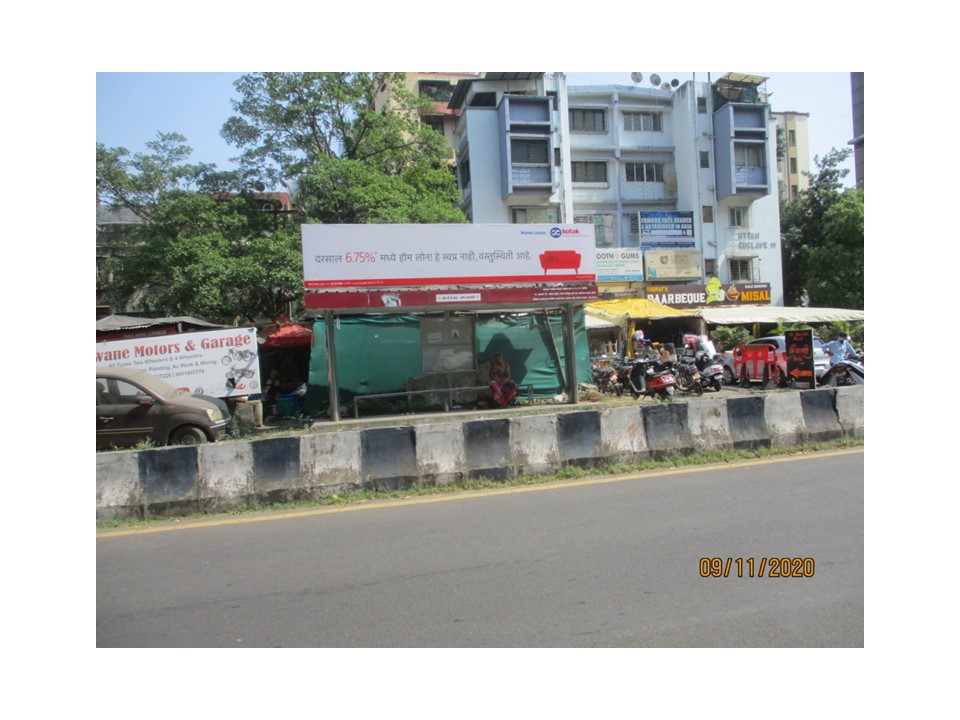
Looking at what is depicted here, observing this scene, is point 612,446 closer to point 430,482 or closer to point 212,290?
point 430,482

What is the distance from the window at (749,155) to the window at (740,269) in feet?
16.5

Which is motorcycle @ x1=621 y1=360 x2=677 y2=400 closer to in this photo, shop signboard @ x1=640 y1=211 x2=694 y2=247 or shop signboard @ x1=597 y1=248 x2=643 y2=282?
shop signboard @ x1=597 y1=248 x2=643 y2=282

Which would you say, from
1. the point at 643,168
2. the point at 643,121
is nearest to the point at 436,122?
the point at 643,121

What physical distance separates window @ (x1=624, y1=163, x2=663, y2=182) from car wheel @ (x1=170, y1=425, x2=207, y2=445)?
90.7ft

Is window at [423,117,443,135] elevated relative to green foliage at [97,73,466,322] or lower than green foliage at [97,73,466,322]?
elevated

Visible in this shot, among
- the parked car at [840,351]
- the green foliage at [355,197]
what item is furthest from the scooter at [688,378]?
the green foliage at [355,197]

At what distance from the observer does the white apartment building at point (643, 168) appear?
30.5m

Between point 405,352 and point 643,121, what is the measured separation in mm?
24774

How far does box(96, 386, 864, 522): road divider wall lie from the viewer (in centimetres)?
662

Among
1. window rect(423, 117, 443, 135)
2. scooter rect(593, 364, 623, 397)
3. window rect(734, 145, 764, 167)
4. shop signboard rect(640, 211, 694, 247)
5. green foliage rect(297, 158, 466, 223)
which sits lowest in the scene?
scooter rect(593, 364, 623, 397)

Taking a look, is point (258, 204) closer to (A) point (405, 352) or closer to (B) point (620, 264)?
(A) point (405, 352)

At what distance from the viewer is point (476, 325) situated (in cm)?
1472

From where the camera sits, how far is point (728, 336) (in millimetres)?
26766
